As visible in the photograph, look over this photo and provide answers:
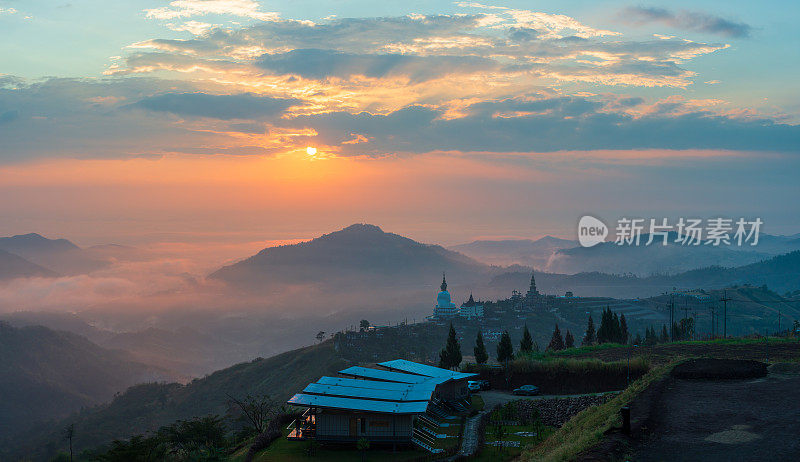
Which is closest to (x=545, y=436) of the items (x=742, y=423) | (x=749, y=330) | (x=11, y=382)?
(x=742, y=423)

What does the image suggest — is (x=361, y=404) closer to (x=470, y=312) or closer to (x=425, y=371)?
(x=425, y=371)

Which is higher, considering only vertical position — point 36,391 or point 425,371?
point 425,371

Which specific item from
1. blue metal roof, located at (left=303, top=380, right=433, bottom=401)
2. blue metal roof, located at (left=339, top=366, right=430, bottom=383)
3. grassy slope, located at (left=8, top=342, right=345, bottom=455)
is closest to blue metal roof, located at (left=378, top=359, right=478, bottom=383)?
blue metal roof, located at (left=339, top=366, right=430, bottom=383)

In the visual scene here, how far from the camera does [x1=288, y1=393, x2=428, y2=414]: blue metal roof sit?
36188 millimetres

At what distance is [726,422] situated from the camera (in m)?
26.5

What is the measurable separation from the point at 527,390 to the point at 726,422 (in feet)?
88.0

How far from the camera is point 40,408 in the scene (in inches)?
6663

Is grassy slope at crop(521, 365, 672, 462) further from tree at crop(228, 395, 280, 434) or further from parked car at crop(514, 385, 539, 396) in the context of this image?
tree at crop(228, 395, 280, 434)

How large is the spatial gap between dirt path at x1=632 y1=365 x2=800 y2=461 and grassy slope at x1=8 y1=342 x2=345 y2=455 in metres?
81.2

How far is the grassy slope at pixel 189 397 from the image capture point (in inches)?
4471

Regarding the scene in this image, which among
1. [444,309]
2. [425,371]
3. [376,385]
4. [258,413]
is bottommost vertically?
[258,413]

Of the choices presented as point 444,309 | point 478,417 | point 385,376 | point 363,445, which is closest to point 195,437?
point 385,376

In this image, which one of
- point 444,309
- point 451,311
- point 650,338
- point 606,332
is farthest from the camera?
point 444,309

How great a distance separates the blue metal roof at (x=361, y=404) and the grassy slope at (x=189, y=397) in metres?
69.2
